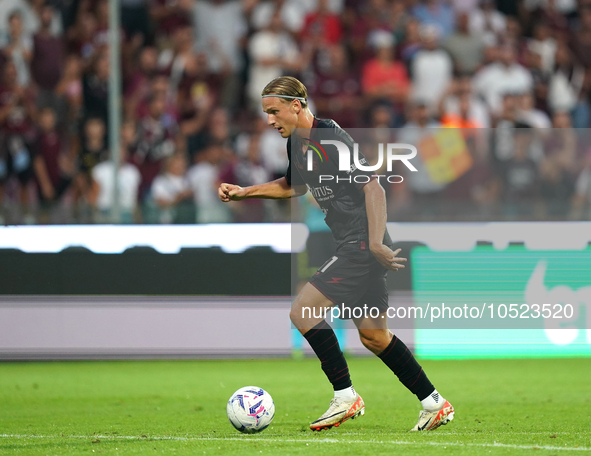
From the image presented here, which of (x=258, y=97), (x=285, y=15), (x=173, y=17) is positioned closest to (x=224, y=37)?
(x=173, y=17)

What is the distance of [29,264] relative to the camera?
865 cm

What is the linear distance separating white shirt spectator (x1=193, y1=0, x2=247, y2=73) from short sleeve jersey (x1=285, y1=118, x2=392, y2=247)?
722 cm

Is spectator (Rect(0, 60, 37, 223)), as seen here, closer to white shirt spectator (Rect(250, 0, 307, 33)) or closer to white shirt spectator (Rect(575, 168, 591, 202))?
white shirt spectator (Rect(250, 0, 307, 33))

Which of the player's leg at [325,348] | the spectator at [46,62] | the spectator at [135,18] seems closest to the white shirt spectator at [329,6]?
the spectator at [135,18]

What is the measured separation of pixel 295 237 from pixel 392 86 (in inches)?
133

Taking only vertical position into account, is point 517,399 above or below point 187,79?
below

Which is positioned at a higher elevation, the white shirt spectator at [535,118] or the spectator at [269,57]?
the spectator at [269,57]

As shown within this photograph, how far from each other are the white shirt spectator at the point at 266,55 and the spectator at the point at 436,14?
6.82ft

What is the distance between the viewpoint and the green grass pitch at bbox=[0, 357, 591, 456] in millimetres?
4699

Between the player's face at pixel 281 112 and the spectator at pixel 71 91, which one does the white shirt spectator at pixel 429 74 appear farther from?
the player's face at pixel 281 112

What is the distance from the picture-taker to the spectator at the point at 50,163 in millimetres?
9953

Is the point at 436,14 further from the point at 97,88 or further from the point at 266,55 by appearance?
the point at 97,88

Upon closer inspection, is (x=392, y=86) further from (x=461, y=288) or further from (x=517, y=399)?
(x=517, y=399)

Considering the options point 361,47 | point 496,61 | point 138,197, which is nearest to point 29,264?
point 138,197
